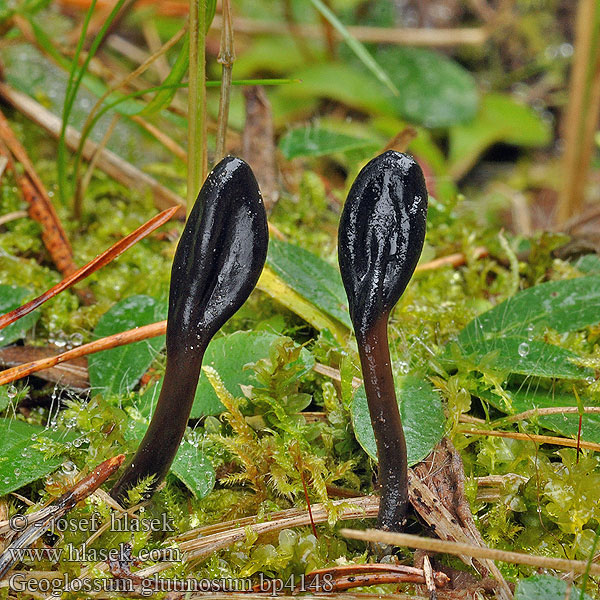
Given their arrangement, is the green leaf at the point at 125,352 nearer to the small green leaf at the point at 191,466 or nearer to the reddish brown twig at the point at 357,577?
the small green leaf at the point at 191,466

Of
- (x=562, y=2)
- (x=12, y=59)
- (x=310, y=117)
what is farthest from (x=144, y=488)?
(x=562, y=2)

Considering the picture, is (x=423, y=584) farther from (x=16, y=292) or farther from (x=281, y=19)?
(x=281, y=19)

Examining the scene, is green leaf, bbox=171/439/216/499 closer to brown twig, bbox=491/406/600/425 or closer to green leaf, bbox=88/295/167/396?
green leaf, bbox=88/295/167/396

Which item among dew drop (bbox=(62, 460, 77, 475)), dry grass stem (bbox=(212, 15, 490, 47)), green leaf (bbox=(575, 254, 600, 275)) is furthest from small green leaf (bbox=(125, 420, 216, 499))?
dry grass stem (bbox=(212, 15, 490, 47))

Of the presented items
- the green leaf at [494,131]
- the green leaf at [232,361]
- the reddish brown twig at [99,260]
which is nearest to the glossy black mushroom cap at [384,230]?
the green leaf at [232,361]

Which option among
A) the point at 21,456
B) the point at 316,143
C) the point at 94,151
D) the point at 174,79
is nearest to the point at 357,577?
the point at 21,456
